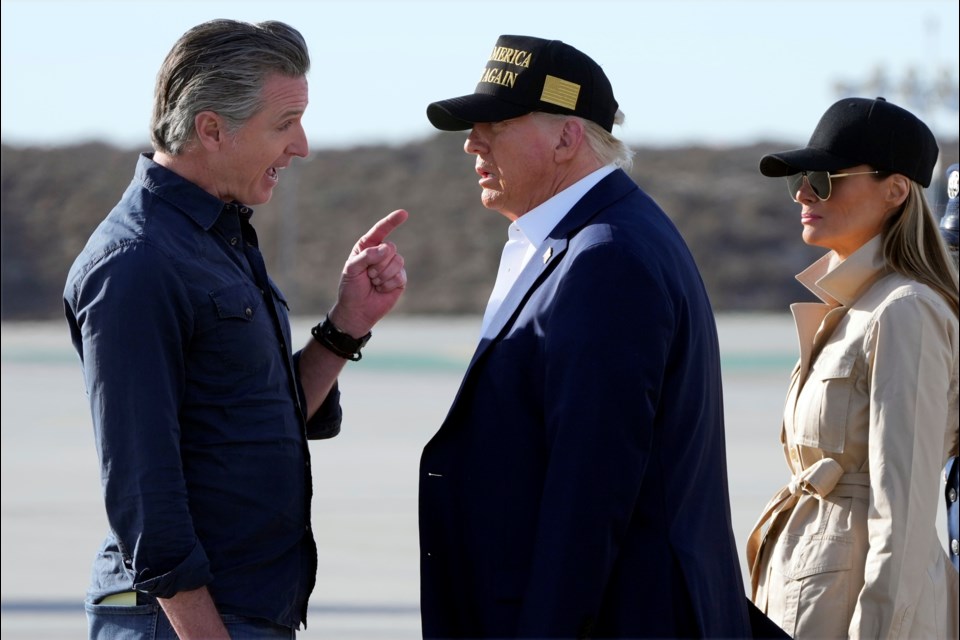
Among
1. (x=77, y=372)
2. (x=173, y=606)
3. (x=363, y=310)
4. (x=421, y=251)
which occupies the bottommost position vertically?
(x=421, y=251)

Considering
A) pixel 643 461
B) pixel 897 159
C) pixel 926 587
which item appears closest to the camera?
pixel 643 461

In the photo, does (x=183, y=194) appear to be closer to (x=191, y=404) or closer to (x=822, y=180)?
(x=191, y=404)

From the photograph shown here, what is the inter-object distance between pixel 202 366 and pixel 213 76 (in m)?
0.59

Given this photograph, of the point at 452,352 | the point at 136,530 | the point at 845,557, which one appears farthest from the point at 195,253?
the point at 452,352

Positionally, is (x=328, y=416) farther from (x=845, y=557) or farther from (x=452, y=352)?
(x=452, y=352)

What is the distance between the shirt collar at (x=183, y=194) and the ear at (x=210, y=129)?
9 cm

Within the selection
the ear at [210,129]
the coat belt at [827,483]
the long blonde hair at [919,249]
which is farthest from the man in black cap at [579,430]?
the long blonde hair at [919,249]

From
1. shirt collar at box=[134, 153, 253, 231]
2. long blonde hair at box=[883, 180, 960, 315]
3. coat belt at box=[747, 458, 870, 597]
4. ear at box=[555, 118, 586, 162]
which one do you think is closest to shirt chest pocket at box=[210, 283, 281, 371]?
shirt collar at box=[134, 153, 253, 231]

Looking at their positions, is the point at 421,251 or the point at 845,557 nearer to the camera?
the point at 845,557

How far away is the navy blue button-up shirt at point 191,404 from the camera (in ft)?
8.32

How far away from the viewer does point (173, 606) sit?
2.60 metres

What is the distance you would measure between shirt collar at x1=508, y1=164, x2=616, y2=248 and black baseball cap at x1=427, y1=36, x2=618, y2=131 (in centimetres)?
14

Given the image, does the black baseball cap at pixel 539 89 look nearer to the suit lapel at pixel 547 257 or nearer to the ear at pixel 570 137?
the ear at pixel 570 137

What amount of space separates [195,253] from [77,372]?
22.5 metres
